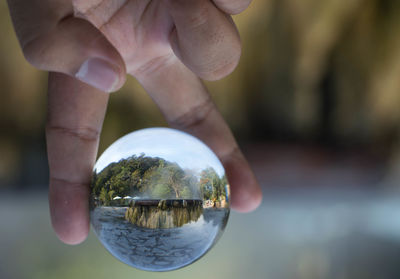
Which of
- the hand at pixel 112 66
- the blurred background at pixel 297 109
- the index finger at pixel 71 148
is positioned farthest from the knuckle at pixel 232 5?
the blurred background at pixel 297 109

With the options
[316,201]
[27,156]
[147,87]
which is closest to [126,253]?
[147,87]

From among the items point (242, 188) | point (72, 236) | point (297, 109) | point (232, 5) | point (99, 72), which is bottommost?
point (72, 236)

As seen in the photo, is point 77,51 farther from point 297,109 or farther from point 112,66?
point 297,109

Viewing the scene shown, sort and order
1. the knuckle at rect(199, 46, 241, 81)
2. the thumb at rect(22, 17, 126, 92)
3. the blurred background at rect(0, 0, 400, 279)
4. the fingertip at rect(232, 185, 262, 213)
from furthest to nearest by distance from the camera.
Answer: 1. the blurred background at rect(0, 0, 400, 279)
2. the fingertip at rect(232, 185, 262, 213)
3. the knuckle at rect(199, 46, 241, 81)
4. the thumb at rect(22, 17, 126, 92)

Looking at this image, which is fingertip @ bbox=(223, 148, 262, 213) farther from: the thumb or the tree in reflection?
the thumb

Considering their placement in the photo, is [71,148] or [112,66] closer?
[112,66]

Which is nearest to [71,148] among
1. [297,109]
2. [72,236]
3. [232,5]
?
[72,236]

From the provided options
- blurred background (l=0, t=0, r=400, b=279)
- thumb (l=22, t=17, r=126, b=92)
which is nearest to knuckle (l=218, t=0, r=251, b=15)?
thumb (l=22, t=17, r=126, b=92)

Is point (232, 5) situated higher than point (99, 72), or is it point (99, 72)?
point (232, 5)

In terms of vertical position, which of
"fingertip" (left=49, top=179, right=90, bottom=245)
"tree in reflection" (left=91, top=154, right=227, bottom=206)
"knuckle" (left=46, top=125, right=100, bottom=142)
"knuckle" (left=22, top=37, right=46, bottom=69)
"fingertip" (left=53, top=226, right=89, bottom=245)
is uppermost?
"knuckle" (left=22, top=37, right=46, bottom=69)
